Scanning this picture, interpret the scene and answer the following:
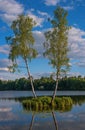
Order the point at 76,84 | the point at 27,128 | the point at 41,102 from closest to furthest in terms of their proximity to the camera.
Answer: the point at 27,128
the point at 41,102
the point at 76,84

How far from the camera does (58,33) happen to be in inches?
1932

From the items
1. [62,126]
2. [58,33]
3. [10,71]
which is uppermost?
[58,33]

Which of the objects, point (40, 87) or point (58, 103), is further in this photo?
point (40, 87)

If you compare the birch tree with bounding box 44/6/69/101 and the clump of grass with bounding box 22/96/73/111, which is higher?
the birch tree with bounding box 44/6/69/101

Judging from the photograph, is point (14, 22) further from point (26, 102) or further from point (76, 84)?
point (76, 84)

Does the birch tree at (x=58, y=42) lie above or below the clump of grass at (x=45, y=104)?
above

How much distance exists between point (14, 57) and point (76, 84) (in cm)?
10727

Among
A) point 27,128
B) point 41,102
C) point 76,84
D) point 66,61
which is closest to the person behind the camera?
point 27,128

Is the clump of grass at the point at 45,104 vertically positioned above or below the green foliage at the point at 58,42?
below

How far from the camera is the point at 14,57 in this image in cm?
4984

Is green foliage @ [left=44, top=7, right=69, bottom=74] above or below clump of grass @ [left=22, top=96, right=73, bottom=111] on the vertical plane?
above

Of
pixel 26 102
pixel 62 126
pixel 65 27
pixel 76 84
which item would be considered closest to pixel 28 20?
pixel 65 27

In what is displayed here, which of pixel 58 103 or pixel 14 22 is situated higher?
pixel 14 22

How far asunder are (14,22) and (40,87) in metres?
112
